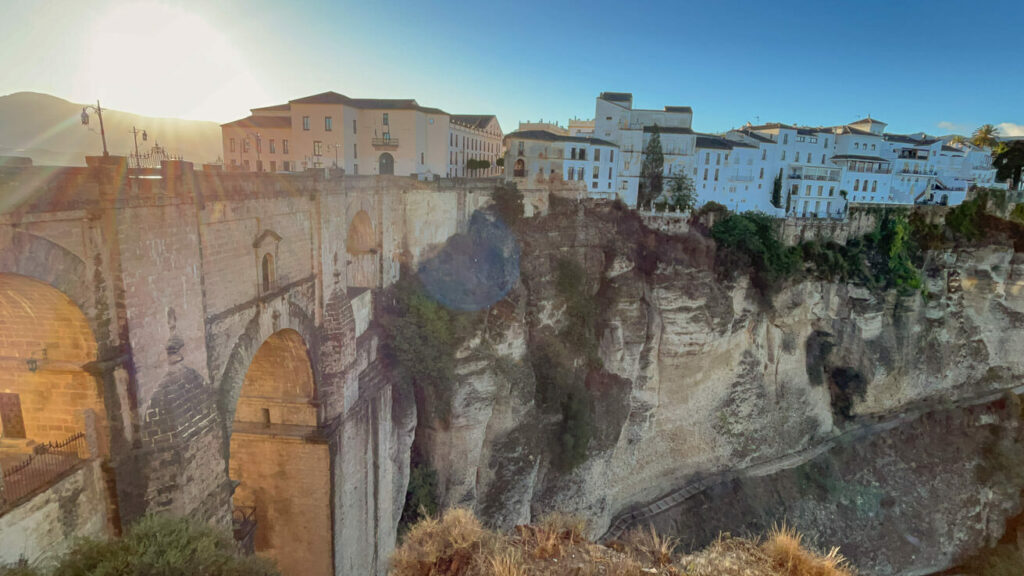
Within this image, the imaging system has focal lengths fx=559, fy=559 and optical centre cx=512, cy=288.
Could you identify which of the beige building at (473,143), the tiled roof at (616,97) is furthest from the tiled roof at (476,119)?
the tiled roof at (616,97)

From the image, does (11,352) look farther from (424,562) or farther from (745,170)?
(745,170)

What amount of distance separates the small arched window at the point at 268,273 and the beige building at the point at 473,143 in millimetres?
20342

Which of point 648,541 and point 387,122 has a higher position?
point 387,122

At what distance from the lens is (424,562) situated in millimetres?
6676

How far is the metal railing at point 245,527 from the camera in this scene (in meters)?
11.7

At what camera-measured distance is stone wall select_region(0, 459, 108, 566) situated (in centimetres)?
632

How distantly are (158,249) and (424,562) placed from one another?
558cm

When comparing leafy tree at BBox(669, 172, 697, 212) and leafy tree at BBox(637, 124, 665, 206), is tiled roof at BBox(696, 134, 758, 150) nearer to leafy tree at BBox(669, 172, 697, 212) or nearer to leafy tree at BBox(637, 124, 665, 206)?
leafy tree at BBox(669, 172, 697, 212)

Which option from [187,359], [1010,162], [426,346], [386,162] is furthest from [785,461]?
[1010,162]

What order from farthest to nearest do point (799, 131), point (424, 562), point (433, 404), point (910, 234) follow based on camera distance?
point (799, 131)
point (910, 234)
point (433, 404)
point (424, 562)

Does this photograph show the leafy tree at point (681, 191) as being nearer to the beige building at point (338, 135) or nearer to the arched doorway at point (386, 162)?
the beige building at point (338, 135)

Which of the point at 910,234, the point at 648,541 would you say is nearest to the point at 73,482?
the point at 648,541

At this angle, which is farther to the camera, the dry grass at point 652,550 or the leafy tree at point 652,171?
the leafy tree at point 652,171

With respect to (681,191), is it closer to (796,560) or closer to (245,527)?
(245,527)
